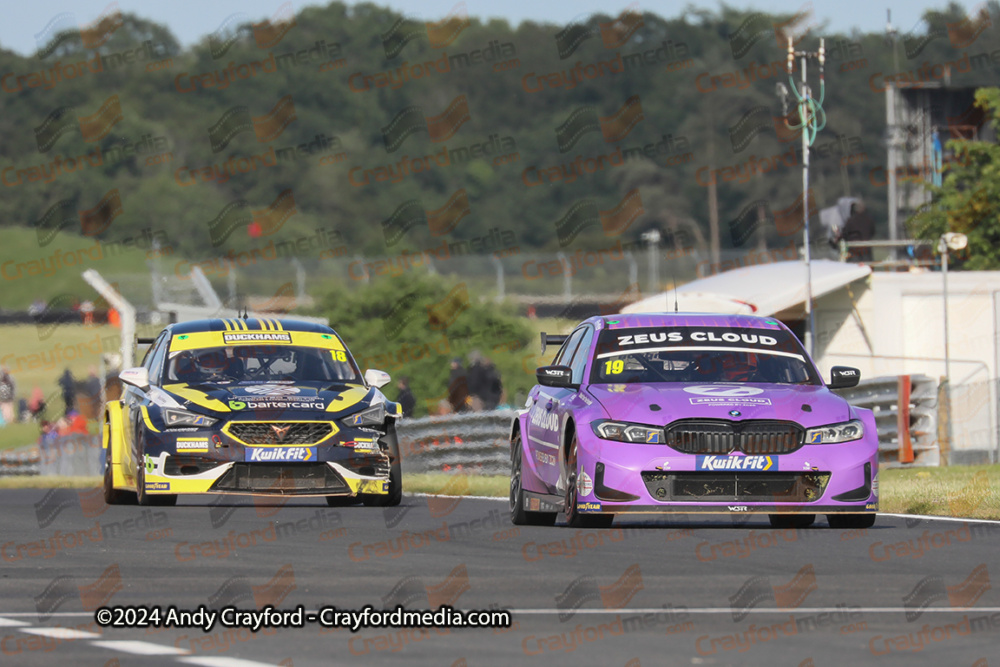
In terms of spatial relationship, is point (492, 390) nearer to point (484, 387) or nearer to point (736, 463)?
point (484, 387)

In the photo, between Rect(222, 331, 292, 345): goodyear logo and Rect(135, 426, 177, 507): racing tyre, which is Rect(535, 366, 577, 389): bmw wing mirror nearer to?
Rect(135, 426, 177, 507): racing tyre

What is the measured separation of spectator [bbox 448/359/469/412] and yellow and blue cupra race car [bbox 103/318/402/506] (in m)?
11.6

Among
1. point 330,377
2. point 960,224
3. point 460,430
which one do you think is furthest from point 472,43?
point 330,377

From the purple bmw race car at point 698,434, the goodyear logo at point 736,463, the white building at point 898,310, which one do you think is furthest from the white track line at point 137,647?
the white building at point 898,310

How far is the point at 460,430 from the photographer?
83.6 feet

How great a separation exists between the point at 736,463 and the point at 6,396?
37.0m

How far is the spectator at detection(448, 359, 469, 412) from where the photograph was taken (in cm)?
2825

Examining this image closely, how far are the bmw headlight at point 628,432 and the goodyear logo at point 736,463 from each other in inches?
12.1

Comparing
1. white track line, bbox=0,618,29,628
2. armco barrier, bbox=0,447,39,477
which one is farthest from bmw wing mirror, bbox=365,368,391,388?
armco barrier, bbox=0,447,39,477

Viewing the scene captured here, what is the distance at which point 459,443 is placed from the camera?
83.7 feet

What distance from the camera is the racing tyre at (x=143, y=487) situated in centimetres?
1522

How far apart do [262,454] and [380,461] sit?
105cm

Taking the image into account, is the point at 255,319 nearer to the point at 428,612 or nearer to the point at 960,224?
the point at 428,612

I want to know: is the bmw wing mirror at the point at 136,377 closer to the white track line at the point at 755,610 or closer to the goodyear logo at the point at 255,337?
the goodyear logo at the point at 255,337
